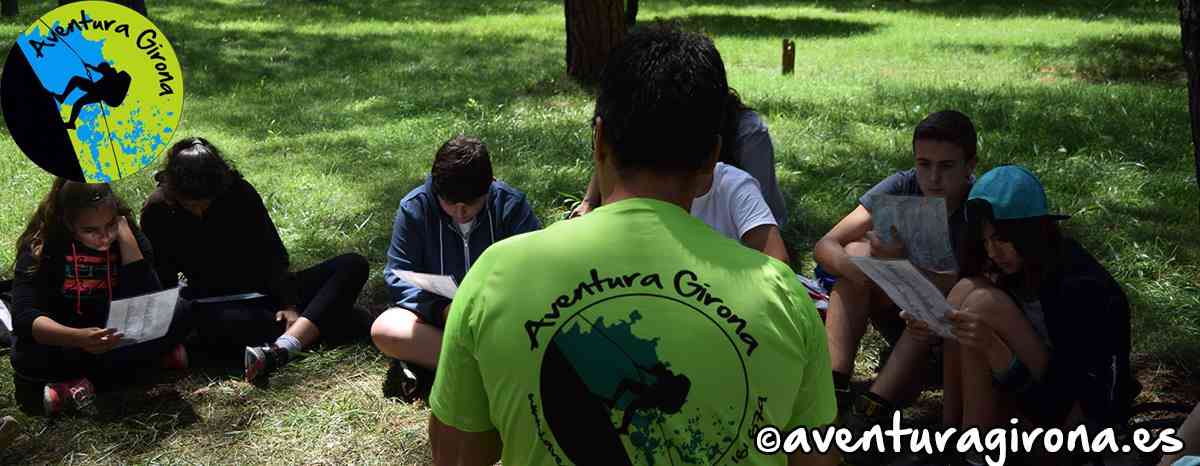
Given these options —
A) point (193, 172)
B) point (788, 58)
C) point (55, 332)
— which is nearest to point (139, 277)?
point (55, 332)

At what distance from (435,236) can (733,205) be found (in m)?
1.17

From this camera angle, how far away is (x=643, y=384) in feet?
5.68

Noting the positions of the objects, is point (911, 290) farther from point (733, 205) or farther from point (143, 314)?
point (143, 314)

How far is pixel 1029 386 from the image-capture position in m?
3.56

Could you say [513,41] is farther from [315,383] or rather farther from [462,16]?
[315,383]

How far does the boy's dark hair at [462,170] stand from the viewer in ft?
14.3

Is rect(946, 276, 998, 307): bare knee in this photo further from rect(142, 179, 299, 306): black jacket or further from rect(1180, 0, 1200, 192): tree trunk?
rect(142, 179, 299, 306): black jacket

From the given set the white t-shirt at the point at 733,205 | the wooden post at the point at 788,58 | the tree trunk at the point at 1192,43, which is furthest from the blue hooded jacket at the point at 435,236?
the wooden post at the point at 788,58

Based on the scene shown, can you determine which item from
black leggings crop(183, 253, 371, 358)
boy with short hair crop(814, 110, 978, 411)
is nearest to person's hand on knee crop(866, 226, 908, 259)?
boy with short hair crop(814, 110, 978, 411)

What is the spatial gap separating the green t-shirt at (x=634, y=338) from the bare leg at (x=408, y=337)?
2.78 m

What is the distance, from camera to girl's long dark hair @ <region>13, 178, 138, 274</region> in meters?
4.48

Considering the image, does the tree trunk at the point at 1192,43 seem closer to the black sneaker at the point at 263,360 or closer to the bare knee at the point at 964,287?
the bare knee at the point at 964,287

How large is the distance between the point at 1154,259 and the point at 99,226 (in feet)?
15.4

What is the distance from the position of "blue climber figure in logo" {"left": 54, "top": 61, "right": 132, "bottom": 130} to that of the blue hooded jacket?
1.31 meters
